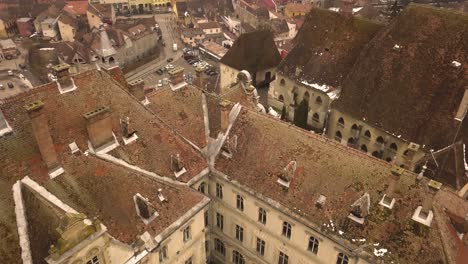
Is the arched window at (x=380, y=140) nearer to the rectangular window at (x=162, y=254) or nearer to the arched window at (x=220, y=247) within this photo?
the arched window at (x=220, y=247)

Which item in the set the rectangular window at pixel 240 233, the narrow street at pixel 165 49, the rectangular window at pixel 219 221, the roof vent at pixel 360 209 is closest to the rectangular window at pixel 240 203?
the rectangular window at pixel 240 233

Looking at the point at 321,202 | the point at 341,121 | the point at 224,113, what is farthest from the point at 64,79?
the point at 341,121

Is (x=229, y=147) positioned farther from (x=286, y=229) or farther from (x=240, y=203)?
(x=286, y=229)

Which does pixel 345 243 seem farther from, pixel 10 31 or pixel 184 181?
pixel 10 31

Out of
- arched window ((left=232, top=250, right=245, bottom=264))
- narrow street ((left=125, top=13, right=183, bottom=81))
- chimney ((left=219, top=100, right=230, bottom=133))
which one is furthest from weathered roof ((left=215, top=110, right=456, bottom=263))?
narrow street ((left=125, top=13, right=183, bottom=81))

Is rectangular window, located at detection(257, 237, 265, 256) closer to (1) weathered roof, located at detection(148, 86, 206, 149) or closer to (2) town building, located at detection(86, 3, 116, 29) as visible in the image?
(1) weathered roof, located at detection(148, 86, 206, 149)
